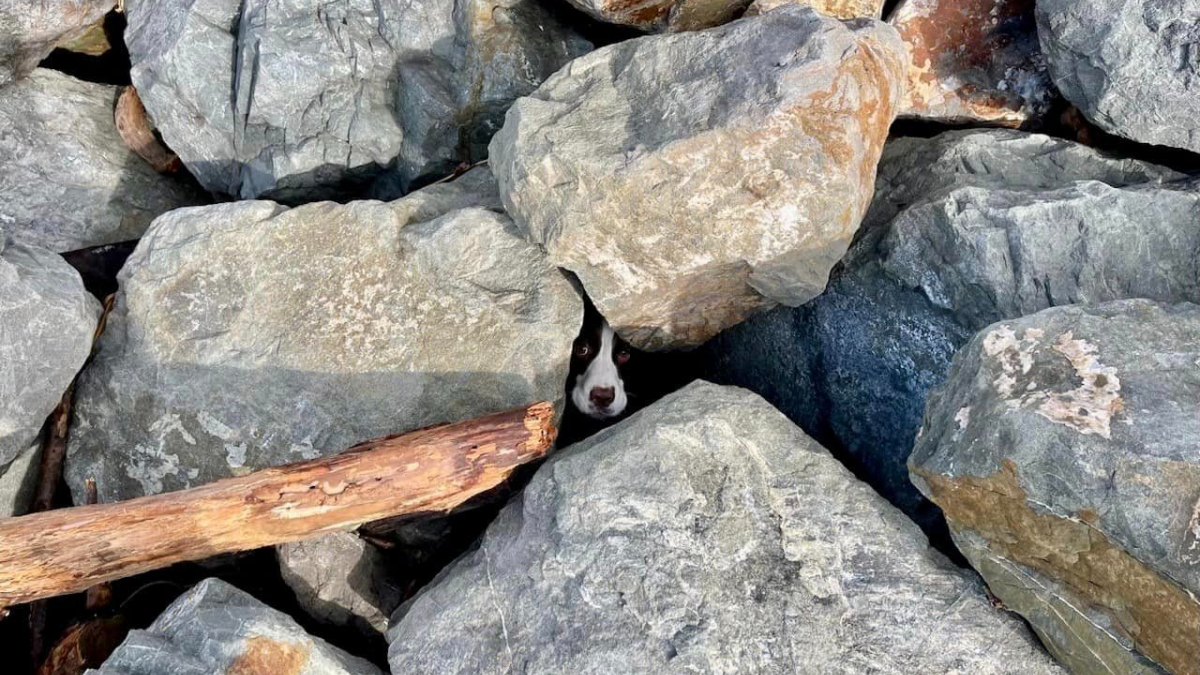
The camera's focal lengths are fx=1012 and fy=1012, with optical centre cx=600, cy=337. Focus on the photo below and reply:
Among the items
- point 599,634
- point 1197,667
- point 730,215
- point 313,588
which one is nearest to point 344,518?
point 313,588

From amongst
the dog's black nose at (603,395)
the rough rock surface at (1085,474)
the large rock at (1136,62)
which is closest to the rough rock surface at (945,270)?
the large rock at (1136,62)

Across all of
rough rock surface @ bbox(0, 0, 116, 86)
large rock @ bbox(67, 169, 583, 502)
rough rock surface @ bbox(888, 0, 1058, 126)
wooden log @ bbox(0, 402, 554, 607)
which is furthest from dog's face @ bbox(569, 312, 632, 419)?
rough rock surface @ bbox(0, 0, 116, 86)

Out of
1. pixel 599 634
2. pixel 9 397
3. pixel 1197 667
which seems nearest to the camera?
pixel 1197 667

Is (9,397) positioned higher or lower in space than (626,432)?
lower

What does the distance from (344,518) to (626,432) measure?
0.87 metres

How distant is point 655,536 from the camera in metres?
2.84

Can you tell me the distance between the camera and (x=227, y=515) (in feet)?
9.54

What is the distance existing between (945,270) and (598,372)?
138 centimetres

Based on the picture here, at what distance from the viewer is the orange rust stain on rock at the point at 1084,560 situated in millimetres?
2314

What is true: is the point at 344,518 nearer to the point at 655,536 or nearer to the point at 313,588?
the point at 313,588

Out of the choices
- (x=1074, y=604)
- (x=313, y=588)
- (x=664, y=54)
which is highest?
(x=664, y=54)

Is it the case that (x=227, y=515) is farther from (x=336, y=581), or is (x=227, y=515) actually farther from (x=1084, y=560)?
(x=1084, y=560)

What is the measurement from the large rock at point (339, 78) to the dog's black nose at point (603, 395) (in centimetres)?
114

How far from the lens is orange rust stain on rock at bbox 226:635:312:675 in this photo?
9.12 ft
